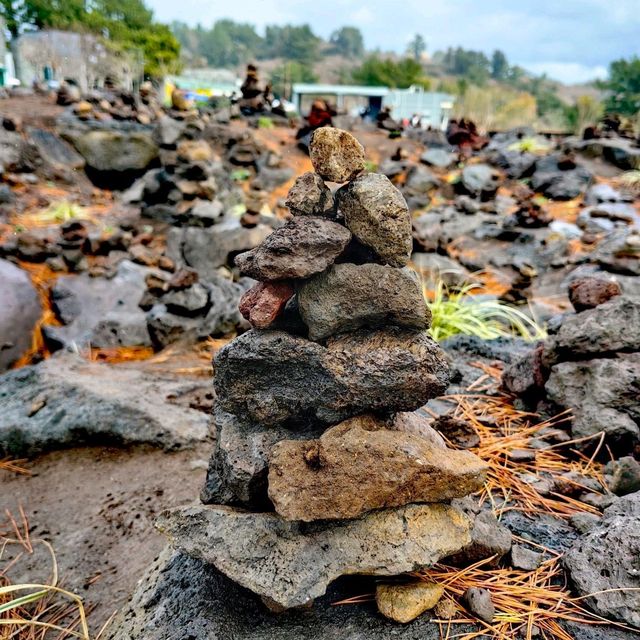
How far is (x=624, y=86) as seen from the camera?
106 ft

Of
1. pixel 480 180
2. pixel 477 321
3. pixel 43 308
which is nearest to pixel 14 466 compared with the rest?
pixel 43 308

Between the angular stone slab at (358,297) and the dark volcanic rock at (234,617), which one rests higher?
the angular stone slab at (358,297)

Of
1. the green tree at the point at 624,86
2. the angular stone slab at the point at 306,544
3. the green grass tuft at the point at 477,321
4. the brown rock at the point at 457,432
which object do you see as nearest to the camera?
the angular stone slab at the point at 306,544

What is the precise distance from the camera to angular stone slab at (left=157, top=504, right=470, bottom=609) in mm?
1638

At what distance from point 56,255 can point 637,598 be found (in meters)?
8.33

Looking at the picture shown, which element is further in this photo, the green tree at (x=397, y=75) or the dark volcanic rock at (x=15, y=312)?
the green tree at (x=397, y=75)

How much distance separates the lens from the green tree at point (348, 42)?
102 meters

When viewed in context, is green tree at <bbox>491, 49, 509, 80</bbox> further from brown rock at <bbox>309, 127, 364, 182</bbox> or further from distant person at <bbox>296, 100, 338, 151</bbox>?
brown rock at <bbox>309, 127, 364, 182</bbox>

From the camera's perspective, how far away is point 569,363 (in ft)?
9.78

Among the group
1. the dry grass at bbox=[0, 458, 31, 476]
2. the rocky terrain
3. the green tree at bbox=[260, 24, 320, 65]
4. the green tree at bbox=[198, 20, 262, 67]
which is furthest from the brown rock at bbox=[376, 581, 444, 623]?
the green tree at bbox=[198, 20, 262, 67]

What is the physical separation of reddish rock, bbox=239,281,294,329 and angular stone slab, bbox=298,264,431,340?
3.7 inches

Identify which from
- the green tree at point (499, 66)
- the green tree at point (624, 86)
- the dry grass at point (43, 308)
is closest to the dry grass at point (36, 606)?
the dry grass at point (43, 308)

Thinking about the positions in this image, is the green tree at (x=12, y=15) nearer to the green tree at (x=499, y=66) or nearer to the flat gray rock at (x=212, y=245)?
the flat gray rock at (x=212, y=245)

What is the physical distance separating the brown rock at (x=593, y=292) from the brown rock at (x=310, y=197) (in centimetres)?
212
